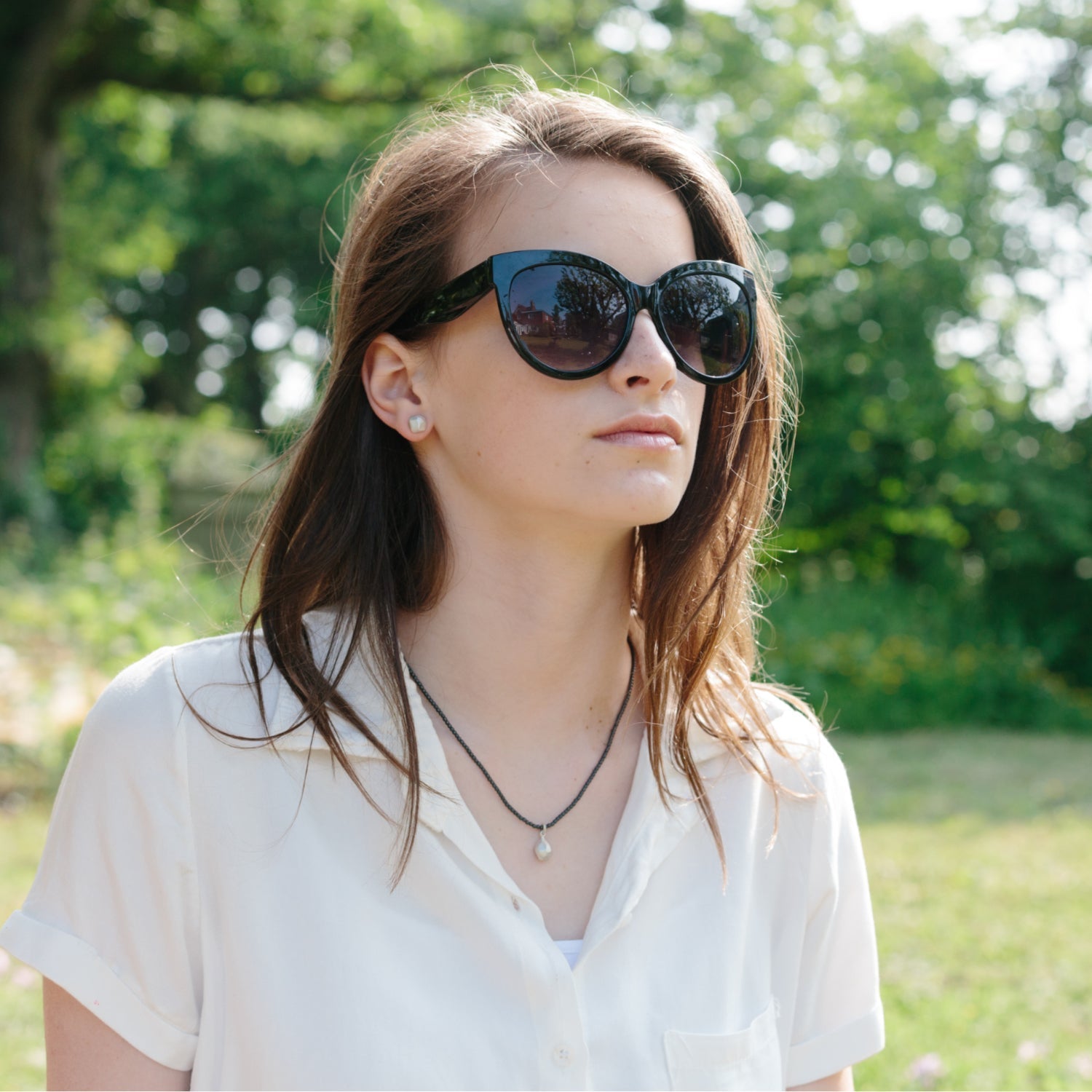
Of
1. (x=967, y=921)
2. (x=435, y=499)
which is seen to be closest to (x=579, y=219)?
(x=435, y=499)

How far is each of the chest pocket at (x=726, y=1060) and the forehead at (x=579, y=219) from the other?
41.7 inches

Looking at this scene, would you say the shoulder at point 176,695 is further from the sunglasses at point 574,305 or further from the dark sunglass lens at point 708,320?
the dark sunglass lens at point 708,320

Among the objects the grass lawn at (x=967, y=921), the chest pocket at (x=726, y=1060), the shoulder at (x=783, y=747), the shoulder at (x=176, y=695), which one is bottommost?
the grass lawn at (x=967, y=921)

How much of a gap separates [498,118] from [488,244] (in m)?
0.30

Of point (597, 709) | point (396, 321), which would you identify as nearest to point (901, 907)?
point (597, 709)

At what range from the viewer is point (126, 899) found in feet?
A: 4.72

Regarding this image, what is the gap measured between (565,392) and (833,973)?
0.97 meters

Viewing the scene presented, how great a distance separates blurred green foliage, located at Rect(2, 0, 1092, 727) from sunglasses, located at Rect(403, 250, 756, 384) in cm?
789

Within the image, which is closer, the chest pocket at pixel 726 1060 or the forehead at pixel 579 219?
the chest pocket at pixel 726 1060

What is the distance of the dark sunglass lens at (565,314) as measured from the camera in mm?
1610

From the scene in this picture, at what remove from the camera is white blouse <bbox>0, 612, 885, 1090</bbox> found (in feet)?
4.71

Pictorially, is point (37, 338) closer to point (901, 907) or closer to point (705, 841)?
point (901, 907)

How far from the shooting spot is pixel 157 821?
4.75ft

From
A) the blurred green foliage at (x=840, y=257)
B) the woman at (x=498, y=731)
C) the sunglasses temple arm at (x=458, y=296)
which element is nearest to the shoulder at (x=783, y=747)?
the woman at (x=498, y=731)
